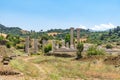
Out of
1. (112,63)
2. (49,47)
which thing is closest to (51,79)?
(112,63)

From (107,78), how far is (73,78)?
3.23 meters

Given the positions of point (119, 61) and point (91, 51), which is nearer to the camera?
point (119, 61)

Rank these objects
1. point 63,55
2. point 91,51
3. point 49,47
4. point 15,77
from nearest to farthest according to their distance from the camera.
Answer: point 15,77 < point 91,51 < point 63,55 < point 49,47

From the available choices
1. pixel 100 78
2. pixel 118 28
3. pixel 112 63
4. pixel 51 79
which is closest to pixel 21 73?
pixel 51 79

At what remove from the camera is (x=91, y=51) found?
196ft

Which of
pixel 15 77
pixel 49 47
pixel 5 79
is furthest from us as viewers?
pixel 49 47

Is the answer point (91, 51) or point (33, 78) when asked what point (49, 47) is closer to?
point (91, 51)

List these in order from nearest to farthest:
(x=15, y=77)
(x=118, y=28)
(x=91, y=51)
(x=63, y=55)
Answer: (x=15, y=77)
(x=91, y=51)
(x=63, y=55)
(x=118, y=28)

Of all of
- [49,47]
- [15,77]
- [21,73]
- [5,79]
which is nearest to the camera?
[5,79]

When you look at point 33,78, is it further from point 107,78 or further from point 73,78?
point 107,78

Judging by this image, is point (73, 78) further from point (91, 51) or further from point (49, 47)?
point (49, 47)

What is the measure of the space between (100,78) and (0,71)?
8.64 m

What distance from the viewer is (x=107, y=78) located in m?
27.4

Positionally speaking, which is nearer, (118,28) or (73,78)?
(73,78)
